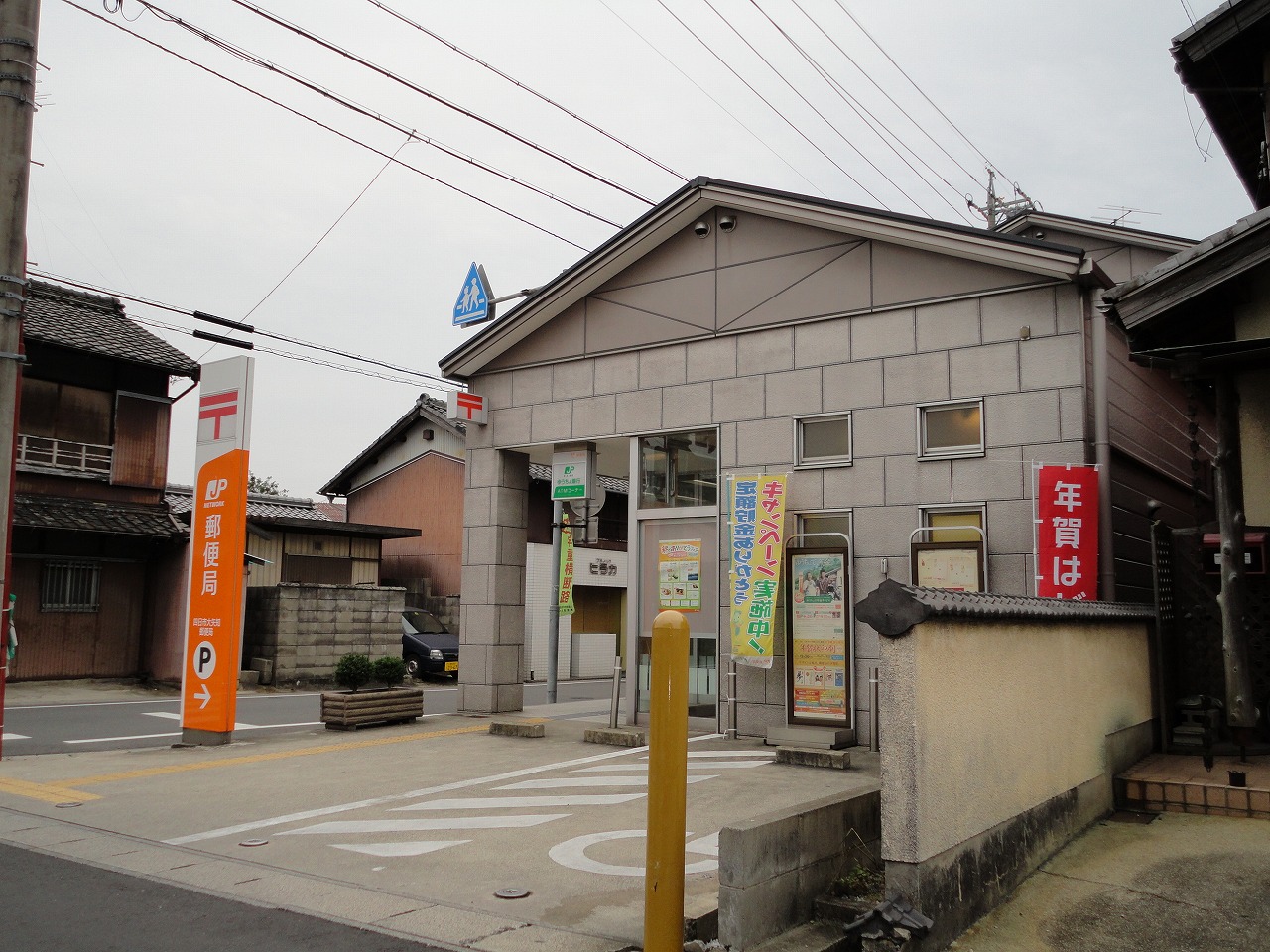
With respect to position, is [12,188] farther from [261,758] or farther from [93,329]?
[93,329]

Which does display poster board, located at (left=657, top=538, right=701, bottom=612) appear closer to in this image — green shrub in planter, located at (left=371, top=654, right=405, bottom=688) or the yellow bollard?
green shrub in planter, located at (left=371, top=654, right=405, bottom=688)

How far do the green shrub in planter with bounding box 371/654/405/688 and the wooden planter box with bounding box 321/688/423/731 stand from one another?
0.20 m

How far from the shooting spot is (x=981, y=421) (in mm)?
10711

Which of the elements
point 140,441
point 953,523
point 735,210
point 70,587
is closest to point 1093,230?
point 735,210

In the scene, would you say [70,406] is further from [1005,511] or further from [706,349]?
[1005,511]

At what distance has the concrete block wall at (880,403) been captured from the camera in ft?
33.8

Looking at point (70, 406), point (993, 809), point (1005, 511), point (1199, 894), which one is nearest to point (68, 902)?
point (993, 809)

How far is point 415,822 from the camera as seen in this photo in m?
7.50

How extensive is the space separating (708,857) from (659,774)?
7.20ft

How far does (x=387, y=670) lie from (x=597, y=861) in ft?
28.2

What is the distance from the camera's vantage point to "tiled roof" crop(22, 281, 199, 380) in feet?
68.8

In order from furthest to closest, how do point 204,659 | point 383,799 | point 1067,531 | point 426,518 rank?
point 426,518 → point 204,659 → point 1067,531 → point 383,799

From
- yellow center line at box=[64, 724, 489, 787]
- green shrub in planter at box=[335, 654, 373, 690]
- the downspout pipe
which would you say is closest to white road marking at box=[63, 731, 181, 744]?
green shrub in planter at box=[335, 654, 373, 690]

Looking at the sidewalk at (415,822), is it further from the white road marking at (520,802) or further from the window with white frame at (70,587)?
the window with white frame at (70,587)
